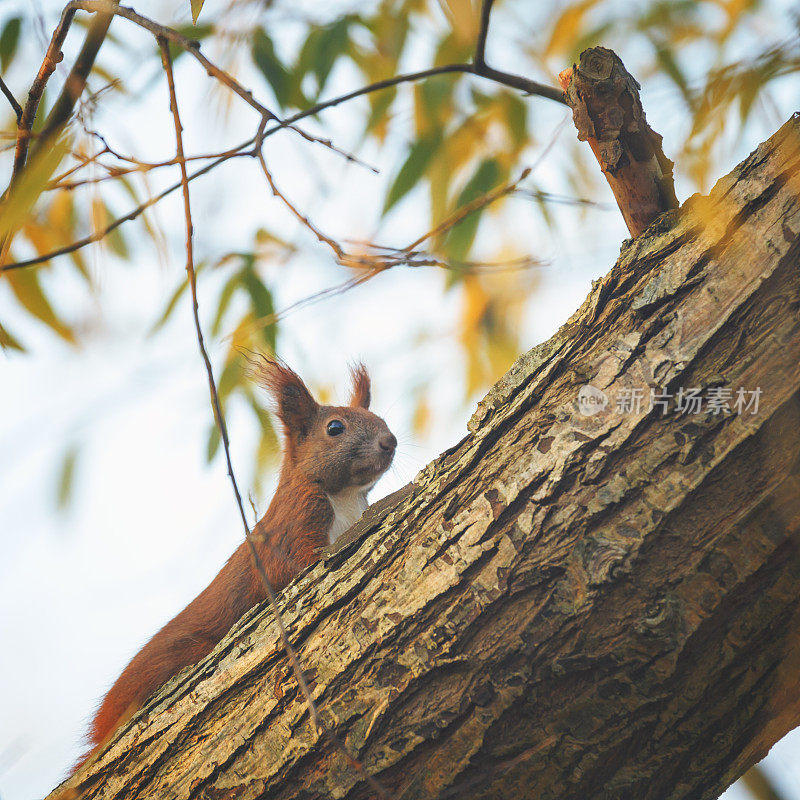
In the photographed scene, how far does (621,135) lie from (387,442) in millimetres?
1807

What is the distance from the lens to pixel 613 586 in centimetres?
135

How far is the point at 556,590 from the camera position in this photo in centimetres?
138

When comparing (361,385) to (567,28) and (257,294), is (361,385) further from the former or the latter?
(567,28)

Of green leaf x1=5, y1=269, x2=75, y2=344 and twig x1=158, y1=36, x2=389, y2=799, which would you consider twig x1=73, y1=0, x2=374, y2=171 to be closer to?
twig x1=158, y1=36, x2=389, y2=799

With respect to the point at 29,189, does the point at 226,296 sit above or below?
above

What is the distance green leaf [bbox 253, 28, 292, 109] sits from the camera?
2.07 m

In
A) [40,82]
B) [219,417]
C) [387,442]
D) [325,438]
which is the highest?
[40,82]

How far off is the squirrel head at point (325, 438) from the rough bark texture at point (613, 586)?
1.46 metres

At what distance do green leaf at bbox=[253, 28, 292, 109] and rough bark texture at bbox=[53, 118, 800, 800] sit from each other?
1083 millimetres

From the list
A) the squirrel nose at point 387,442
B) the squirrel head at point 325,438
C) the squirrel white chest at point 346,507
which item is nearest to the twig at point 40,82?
the squirrel head at point 325,438

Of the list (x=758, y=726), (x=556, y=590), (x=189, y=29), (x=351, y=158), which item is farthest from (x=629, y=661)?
(x=189, y=29)

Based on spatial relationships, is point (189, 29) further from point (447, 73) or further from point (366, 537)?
point (366, 537)

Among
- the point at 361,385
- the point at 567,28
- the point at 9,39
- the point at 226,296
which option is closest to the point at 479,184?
the point at 567,28

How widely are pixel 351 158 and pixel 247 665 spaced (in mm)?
1129
